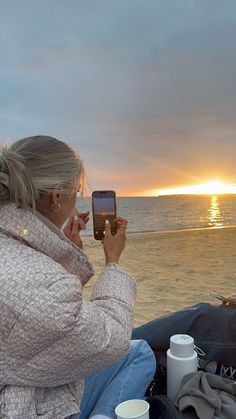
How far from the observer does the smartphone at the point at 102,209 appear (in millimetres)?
2010

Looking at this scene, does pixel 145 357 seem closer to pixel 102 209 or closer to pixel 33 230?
pixel 102 209

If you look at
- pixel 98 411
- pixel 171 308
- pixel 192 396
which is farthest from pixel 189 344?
pixel 171 308

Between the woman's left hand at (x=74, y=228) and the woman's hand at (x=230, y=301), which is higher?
the woman's left hand at (x=74, y=228)

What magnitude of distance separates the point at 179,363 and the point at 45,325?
1.03 meters

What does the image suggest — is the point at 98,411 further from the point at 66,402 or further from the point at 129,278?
the point at 129,278

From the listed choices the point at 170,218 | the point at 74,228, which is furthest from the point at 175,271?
the point at 170,218

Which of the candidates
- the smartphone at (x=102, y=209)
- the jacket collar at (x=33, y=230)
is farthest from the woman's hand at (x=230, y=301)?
the jacket collar at (x=33, y=230)

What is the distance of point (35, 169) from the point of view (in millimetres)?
1359

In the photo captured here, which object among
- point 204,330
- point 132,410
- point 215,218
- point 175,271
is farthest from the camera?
point 215,218

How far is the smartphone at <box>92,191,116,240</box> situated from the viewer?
6.59 ft

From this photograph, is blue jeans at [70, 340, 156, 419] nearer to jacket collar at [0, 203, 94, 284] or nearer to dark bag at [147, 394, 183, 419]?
dark bag at [147, 394, 183, 419]

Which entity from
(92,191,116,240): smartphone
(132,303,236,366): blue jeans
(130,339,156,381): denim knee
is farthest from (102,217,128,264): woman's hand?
(132,303,236,366): blue jeans

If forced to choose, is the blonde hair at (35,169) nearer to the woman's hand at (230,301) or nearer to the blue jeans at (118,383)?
the blue jeans at (118,383)

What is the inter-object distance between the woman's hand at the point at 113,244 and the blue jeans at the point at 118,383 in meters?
0.54
